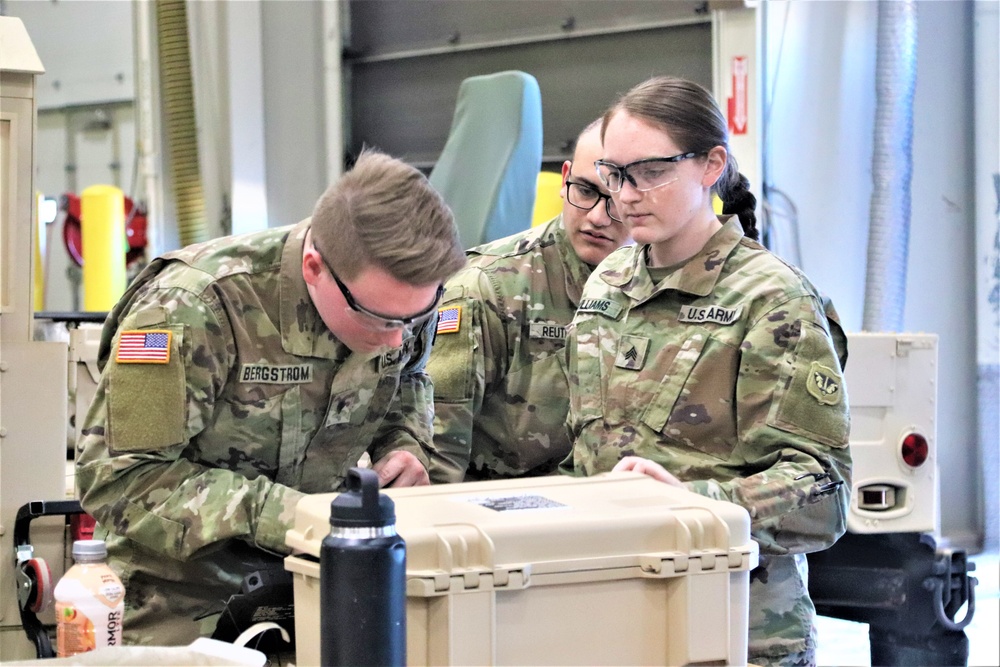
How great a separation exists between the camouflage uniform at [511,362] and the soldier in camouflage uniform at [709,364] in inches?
13.6

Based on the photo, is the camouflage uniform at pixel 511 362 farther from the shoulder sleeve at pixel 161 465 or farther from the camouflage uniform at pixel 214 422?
the shoulder sleeve at pixel 161 465

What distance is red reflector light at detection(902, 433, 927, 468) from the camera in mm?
2846

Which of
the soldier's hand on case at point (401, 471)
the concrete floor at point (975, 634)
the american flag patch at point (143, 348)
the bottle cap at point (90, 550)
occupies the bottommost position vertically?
the concrete floor at point (975, 634)

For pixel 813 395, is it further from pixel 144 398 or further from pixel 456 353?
pixel 144 398

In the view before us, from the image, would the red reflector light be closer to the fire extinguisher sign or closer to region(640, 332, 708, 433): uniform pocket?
region(640, 332, 708, 433): uniform pocket

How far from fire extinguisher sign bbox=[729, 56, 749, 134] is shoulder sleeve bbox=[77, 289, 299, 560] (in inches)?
122

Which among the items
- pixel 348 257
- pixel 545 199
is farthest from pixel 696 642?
pixel 545 199

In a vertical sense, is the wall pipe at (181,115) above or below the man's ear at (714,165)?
above

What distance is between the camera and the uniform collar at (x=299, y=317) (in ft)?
5.51

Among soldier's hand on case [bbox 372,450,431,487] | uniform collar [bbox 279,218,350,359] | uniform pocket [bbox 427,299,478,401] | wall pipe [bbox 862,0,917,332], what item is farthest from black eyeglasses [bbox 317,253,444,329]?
wall pipe [bbox 862,0,917,332]

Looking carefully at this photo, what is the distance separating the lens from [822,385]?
1.61 meters

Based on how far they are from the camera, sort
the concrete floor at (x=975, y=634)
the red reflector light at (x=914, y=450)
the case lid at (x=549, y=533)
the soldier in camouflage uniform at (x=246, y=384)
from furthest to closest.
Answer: the concrete floor at (x=975, y=634) < the red reflector light at (x=914, y=450) < the soldier in camouflage uniform at (x=246, y=384) < the case lid at (x=549, y=533)

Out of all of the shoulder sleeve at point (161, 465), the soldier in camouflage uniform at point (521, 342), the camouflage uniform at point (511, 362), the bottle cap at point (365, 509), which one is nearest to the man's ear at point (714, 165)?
the soldier in camouflage uniform at point (521, 342)

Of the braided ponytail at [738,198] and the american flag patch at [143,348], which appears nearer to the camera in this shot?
the american flag patch at [143,348]
